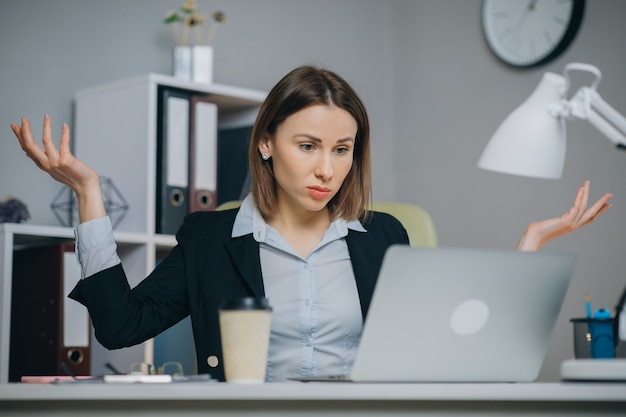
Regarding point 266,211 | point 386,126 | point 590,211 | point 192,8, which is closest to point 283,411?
point 590,211

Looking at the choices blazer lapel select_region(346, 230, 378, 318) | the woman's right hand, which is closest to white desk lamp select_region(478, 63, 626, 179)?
blazer lapel select_region(346, 230, 378, 318)

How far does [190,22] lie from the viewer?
282cm

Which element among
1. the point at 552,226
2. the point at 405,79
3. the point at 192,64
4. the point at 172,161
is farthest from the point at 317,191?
the point at 405,79

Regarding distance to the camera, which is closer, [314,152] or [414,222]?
[314,152]

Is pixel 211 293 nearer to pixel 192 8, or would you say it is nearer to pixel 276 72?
pixel 192 8

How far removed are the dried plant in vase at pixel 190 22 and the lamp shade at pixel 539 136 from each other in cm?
160

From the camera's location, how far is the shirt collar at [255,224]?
185 centimetres

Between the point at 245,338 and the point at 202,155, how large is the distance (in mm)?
1563

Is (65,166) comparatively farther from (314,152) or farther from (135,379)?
(314,152)

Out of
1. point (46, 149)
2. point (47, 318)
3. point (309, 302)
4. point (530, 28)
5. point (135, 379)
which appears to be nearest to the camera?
point (135, 379)

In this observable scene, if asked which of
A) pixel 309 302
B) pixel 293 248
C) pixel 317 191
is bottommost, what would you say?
pixel 309 302

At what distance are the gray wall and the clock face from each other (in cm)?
4

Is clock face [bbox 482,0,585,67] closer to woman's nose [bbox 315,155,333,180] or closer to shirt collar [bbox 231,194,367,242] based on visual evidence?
shirt collar [bbox 231,194,367,242]

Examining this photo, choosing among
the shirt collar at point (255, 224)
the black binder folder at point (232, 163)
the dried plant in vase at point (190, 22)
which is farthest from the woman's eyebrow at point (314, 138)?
the dried plant in vase at point (190, 22)
